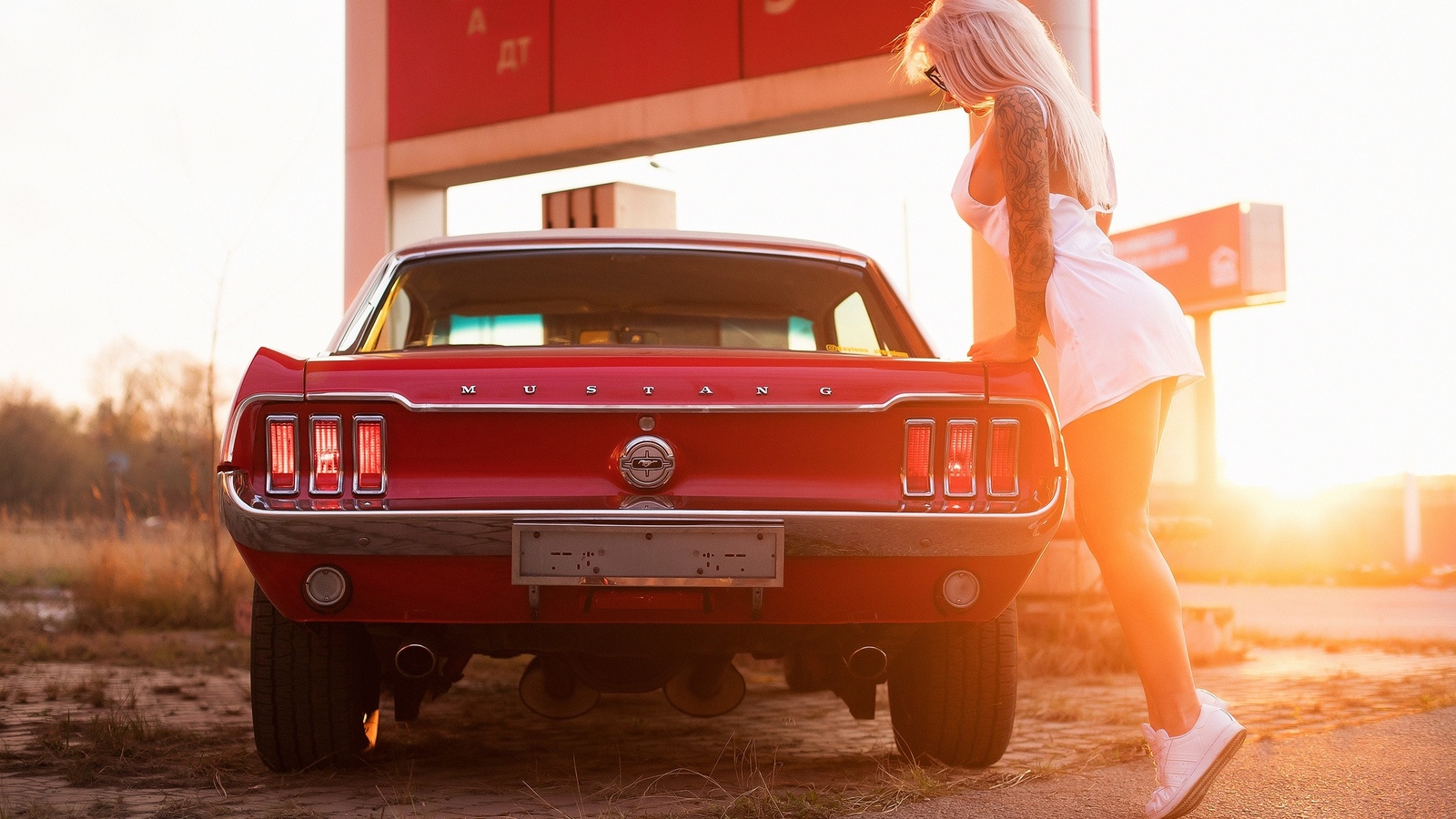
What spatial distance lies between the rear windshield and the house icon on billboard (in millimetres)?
31028

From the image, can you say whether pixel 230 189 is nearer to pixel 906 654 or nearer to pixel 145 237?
pixel 145 237

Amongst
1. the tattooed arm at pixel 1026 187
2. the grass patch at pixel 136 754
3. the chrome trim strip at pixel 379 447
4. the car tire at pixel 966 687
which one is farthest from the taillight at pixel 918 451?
the grass patch at pixel 136 754

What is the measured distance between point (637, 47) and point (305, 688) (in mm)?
6828

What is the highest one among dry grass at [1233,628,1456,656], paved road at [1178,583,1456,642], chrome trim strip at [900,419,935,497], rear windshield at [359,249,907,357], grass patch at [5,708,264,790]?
rear windshield at [359,249,907,357]

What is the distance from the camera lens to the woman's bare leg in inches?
109

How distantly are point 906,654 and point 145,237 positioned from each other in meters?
7.32

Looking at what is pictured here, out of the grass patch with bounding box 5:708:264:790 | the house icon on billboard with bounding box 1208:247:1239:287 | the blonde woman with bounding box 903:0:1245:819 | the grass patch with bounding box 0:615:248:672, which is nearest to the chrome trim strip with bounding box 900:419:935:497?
the blonde woman with bounding box 903:0:1245:819

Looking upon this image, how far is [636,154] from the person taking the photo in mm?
9367

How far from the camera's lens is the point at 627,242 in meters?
3.96

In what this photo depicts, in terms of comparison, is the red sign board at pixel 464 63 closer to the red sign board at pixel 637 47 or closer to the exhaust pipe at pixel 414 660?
the red sign board at pixel 637 47

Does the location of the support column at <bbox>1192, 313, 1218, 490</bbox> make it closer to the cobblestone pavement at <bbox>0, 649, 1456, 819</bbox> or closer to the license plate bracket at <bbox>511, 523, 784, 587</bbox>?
the cobblestone pavement at <bbox>0, 649, 1456, 819</bbox>

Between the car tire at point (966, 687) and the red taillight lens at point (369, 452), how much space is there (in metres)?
1.40

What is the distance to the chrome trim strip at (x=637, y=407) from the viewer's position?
9.11 feet

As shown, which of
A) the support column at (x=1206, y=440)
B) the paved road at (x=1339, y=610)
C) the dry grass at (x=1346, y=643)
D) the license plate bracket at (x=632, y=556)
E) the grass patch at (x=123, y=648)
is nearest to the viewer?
the license plate bracket at (x=632, y=556)
